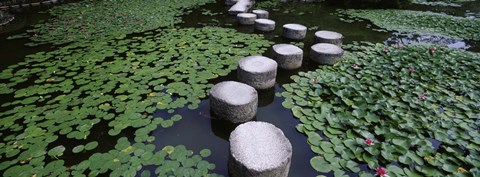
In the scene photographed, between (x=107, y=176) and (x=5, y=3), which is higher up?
(x=5, y=3)

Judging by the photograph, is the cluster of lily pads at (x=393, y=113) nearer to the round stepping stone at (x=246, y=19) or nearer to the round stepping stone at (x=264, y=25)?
the round stepping stone at (x=264, y=25)

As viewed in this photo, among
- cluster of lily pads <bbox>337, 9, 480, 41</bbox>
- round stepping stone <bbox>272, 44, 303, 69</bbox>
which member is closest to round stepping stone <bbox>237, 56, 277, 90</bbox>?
round stepping stone <bbox>272, 44, 303, 69</bbox>

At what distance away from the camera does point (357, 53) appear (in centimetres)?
482

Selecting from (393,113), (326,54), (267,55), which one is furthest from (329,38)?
(393,113)

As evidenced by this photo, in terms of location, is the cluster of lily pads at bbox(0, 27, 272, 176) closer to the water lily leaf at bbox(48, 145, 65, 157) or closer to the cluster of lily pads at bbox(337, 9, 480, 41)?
the water lily leaf at bbox(48, 145, 65, 157)

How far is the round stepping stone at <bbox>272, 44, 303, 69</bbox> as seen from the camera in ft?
13.8

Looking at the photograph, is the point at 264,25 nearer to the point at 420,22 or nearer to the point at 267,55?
the point at 267,55

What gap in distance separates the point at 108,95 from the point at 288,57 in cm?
285

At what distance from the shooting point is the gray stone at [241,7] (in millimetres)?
7518

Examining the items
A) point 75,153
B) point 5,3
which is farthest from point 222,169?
point 5,3

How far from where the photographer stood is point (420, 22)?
708cm

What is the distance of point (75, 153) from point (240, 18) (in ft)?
16.9

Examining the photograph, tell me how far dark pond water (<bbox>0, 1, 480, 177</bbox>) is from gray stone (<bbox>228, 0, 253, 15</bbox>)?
21cm

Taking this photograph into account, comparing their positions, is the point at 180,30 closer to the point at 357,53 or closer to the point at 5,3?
the point at 357,53
